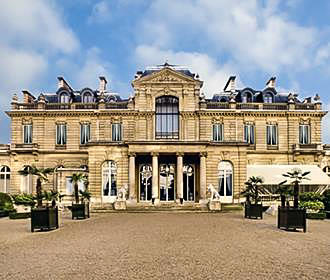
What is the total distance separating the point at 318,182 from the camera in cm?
3781

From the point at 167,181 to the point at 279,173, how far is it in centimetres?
972

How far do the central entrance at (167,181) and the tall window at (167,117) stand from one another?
3.65m

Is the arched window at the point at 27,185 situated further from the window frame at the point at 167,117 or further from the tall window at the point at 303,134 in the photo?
the tall window at the point at 303,134

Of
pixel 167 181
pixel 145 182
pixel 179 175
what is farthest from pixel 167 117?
pixel 179 175

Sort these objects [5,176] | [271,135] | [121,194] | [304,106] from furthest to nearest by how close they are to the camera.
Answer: [5,176]
[304,106]
[271,135]
[121,194]

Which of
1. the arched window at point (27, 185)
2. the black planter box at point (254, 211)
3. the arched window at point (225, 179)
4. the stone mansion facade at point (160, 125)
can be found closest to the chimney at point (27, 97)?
the stone mansion facade at point (160, 125)

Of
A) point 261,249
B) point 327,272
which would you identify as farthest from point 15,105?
point 327,272

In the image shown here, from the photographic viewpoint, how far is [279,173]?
1560 inches

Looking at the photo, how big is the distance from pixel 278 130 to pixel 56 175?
21208 millimetres

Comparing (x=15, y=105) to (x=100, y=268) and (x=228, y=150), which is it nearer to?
(x=228, y=150)

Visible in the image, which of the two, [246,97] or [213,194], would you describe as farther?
[246,97]

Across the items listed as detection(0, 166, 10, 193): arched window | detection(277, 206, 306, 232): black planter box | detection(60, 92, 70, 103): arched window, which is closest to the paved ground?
detection(277, 206, 306, 232): black planter box

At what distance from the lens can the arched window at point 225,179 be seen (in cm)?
3875

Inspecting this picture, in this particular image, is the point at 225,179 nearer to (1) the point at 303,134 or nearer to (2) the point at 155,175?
(2) the point at 155,175
